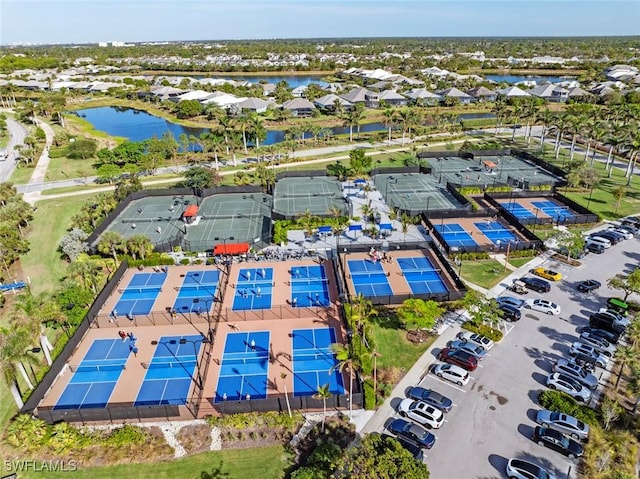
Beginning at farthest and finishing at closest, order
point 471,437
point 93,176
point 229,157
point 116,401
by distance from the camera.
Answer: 1. point 229,157
2. point 93,176
3. point 116,401
4. point 471,437

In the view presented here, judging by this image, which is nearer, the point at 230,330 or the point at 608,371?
the point at 608,371

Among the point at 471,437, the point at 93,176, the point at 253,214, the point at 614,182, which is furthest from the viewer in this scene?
the point at 93,176

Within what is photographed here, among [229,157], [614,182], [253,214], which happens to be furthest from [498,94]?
[253,214]

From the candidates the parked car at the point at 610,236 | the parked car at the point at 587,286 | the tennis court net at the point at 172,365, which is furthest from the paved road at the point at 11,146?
the parked car at the point at 610,236

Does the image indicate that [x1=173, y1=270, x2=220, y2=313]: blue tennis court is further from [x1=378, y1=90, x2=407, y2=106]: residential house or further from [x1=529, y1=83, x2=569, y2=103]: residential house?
[x1=529, y1=83, x2=569, y2=103]: residential house

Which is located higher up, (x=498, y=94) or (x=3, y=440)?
(x=498, y=94)

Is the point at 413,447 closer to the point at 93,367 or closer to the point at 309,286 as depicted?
the point at 309,286

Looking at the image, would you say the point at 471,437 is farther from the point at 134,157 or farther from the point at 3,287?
the point at 134,157
